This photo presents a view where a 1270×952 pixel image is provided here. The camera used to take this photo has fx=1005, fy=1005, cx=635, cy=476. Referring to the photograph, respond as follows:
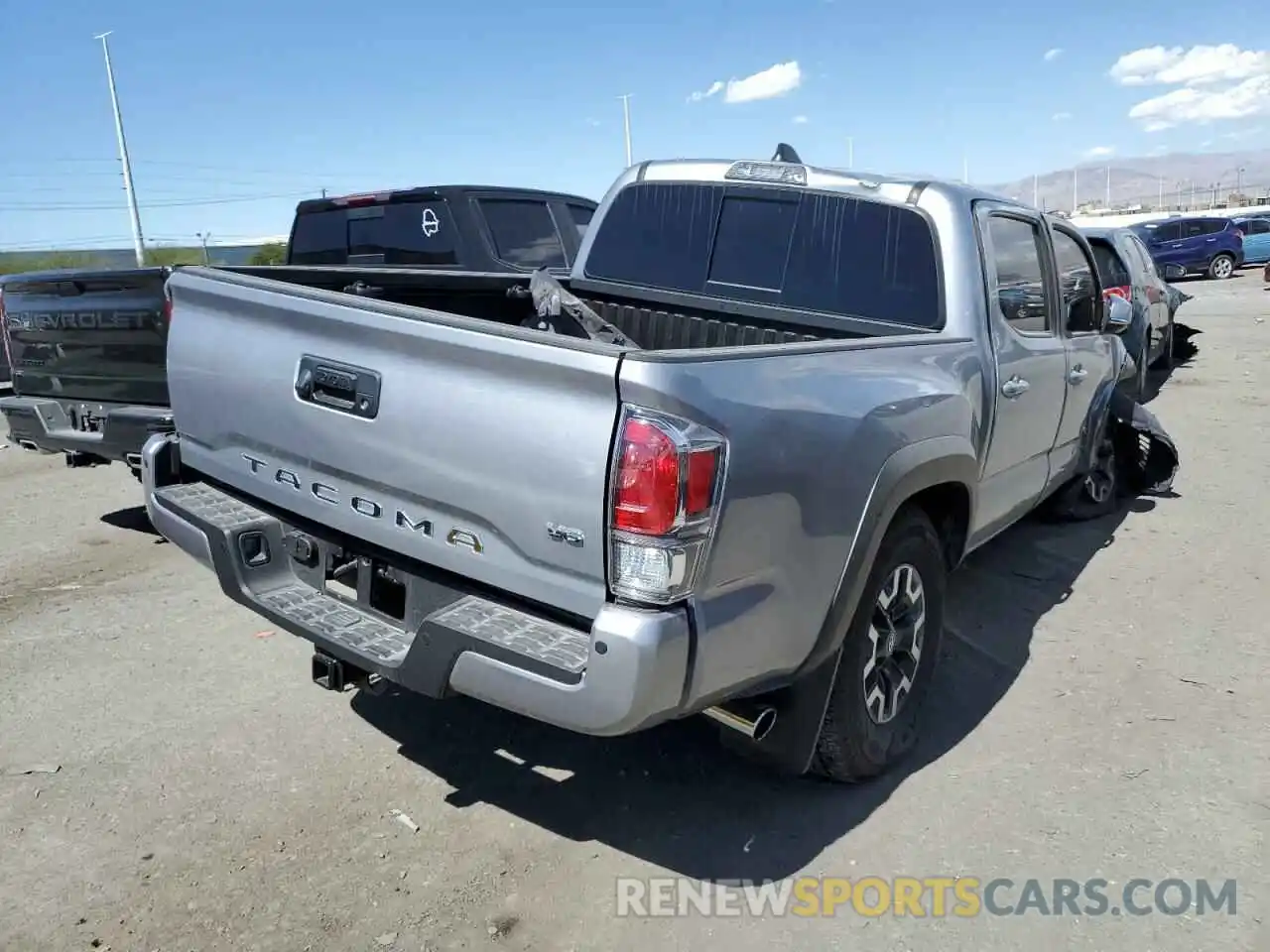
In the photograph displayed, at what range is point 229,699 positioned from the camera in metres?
4.01

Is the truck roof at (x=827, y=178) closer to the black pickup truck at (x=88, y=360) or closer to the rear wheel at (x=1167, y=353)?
the black pickup truck at (x=88, y=360)

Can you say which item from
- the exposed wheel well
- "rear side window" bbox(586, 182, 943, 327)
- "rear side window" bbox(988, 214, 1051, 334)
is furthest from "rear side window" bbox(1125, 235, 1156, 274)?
the exposed wheel well

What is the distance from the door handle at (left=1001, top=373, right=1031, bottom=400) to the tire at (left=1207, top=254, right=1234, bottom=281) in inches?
1200

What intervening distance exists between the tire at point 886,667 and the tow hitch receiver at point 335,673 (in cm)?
142

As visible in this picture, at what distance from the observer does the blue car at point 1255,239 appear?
106 feet

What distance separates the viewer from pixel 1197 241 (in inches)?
1163

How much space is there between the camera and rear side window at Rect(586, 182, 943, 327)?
3.99m

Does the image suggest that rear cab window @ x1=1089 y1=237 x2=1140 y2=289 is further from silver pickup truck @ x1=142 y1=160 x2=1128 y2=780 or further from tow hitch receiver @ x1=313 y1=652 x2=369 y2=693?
tow hitch receiver @ x1=313 y1=652 x2=369 y2=693

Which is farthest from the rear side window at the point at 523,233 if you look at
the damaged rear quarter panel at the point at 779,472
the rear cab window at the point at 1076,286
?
the damaged rear quarter panel at the point at 779,472

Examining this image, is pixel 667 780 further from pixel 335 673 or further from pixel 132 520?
pixel 132 520

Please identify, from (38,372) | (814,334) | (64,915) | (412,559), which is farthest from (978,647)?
(38,372)

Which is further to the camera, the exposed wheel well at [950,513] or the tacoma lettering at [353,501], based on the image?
the exposed wheel well at [950,513]

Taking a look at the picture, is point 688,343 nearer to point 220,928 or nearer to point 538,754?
point 538,754

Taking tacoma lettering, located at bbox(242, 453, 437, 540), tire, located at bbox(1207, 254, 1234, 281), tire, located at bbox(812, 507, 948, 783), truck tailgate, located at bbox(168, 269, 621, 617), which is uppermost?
truck tailgate, located at bbox(168, 269, 621, 617)
